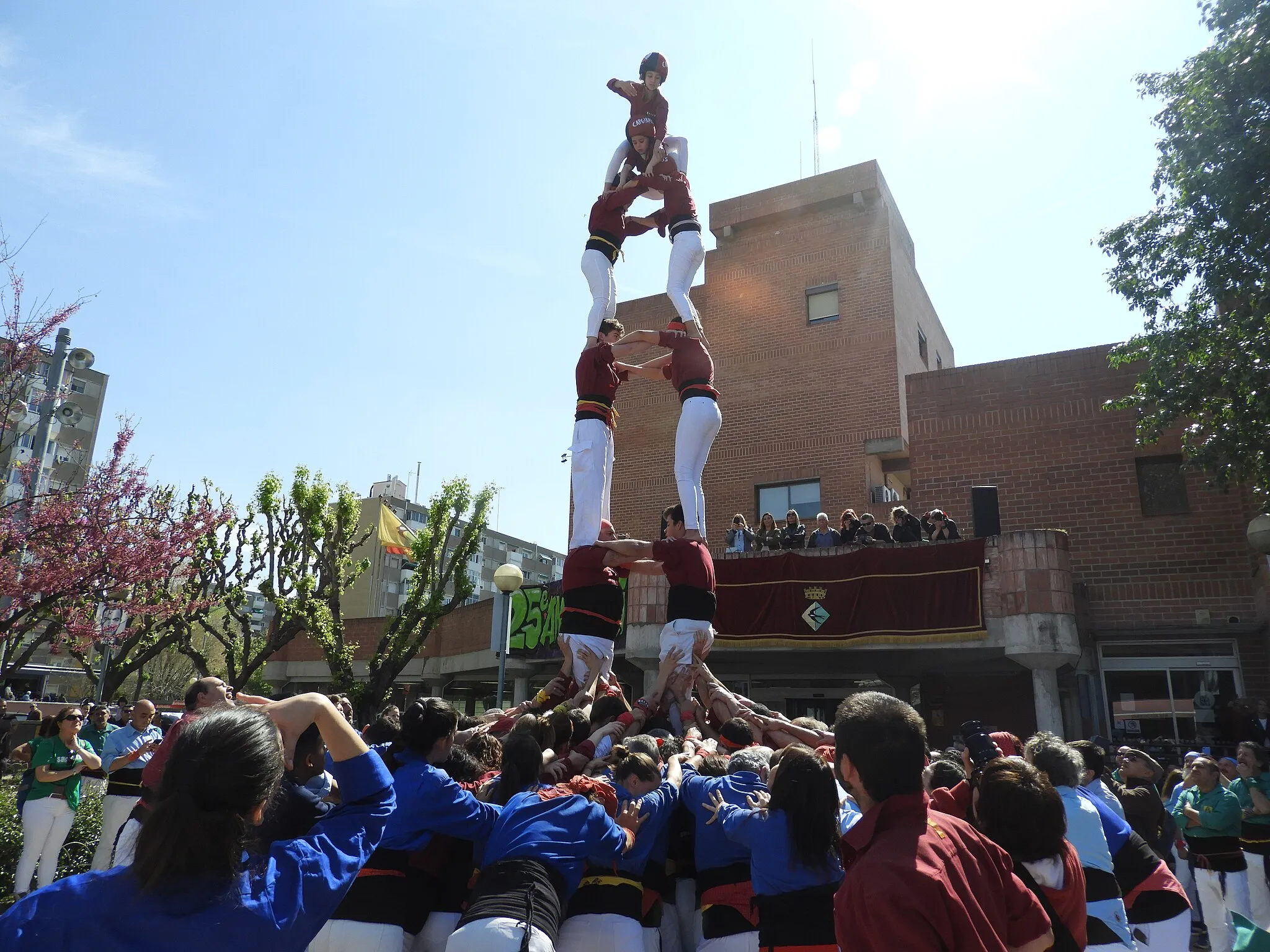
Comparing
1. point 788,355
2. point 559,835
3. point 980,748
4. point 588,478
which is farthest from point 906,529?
point 559,835

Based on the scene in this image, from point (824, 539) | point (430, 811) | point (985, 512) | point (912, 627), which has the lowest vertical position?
point (430, 811)

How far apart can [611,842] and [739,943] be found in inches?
33.5

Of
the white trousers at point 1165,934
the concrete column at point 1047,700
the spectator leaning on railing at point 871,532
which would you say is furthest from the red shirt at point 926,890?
the spectator leaning on railing at point 871,532

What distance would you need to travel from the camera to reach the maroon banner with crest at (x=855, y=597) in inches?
540

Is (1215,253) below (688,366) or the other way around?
the other way around

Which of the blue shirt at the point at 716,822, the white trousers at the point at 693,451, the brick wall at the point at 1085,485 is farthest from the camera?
the brick wall at the point at 1085,485

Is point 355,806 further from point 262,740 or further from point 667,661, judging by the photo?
point 667,661

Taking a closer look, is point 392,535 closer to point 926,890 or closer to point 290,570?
point 290,570

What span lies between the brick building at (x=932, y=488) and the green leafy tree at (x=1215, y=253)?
2.67m

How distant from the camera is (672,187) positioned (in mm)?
9711

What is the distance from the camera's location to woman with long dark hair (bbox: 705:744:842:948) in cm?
353

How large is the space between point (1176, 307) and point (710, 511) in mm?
12599

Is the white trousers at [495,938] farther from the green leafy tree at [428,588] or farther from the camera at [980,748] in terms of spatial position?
the green leafy tree at [428,588]

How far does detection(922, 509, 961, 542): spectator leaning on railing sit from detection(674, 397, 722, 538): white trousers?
698 cm
